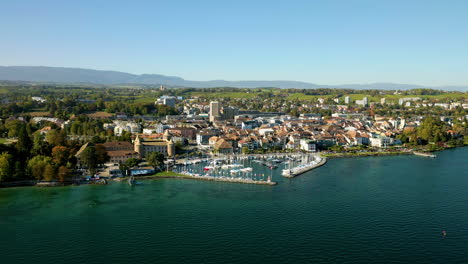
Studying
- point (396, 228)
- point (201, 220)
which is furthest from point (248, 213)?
point (396, 228)

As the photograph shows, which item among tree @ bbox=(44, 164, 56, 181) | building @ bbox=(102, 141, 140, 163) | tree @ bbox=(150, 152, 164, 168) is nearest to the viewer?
tree @ bbox=(44, 164, 56, 181)

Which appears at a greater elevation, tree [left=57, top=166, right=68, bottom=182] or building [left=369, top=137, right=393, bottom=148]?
building [left=369, top=137, right=393, bottom=148]

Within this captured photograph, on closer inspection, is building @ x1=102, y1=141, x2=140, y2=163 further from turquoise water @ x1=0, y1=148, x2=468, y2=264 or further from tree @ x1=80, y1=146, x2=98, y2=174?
turquoise water @ x1=0, y1=148, x2=468, y2=264

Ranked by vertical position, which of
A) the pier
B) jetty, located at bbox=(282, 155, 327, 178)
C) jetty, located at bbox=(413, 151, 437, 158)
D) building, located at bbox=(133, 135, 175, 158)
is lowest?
the pier

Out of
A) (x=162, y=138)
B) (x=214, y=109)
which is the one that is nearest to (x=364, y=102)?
(x=214, y=109)

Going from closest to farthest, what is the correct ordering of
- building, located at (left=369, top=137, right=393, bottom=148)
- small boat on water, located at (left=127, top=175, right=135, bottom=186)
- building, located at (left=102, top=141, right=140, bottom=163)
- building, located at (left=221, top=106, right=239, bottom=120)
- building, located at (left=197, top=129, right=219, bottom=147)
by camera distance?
small boat on water, located at (left=127, top=175, right=135, bottom=186) → building, located at (left=102, top=141, right=140, bottom=163) → building, located at (left=369, top=137, right=393, bottom=148) → building, located at (left=197, top=129, right=219, bottom=147) → building, located at (left=221, top=106, right=239, bottom=120)

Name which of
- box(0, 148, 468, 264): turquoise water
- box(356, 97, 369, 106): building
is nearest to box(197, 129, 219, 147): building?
box(0, 148, 468, 264): turquoise water

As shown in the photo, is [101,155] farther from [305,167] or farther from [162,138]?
[305,167]

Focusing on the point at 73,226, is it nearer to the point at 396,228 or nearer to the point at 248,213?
the point at 248,213
